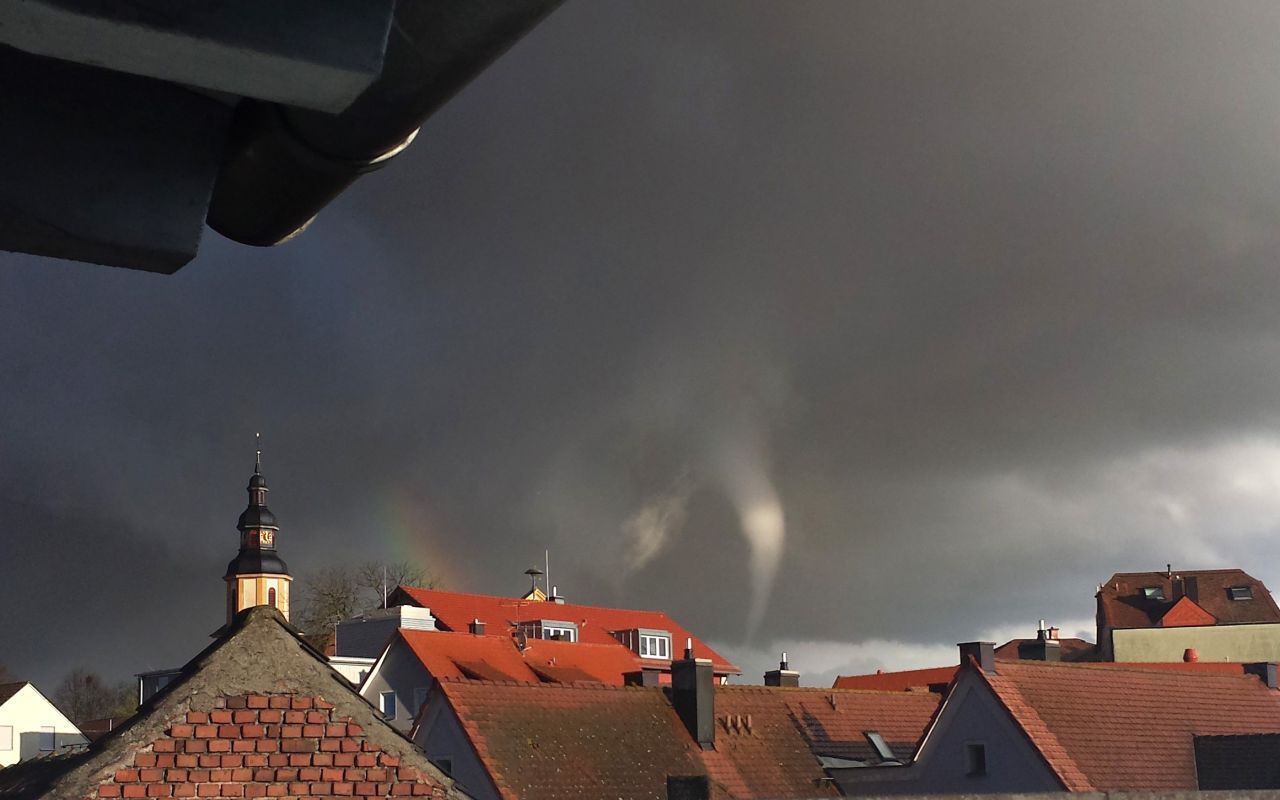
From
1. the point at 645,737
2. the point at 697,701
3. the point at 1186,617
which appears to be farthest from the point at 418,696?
the point at 1186,617

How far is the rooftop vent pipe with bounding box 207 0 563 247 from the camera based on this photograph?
2.11 m

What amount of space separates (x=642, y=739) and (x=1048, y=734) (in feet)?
30.6

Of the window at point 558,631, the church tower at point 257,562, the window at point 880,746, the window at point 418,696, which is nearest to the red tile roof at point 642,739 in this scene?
the window at point 880,746

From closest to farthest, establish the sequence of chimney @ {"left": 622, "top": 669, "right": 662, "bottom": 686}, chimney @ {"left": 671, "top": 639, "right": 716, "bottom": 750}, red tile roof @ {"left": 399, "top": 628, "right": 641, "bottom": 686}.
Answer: chimney @ {"left": 671, "top": 639, "right": 716, "bottom": 750}
chimney @ {"left": 622, "top": 669, "right": 662, "bottom": 686}
red tile roof @ {"left": 399, "top": 628, "right": 641, "bottom": 686}

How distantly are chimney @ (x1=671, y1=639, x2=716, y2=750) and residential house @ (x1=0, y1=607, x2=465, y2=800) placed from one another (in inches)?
1087

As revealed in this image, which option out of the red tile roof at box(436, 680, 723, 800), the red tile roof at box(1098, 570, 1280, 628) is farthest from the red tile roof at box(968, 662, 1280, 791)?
the red tile roof at box(1098, 570, 1280, 628)

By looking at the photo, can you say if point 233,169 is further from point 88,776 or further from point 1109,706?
point 1109,706

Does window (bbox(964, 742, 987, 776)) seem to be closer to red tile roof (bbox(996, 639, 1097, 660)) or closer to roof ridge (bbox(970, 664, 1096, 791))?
roof ridge (bbox(970, 664, 1096, 791))

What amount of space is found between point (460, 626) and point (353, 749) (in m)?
70.1

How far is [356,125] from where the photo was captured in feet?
7.82

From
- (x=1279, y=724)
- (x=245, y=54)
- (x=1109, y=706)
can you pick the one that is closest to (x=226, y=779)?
(x=245, y=54)

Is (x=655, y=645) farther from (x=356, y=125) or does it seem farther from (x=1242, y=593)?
(x=356, y=125)

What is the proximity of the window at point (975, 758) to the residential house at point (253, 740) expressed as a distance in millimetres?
28123

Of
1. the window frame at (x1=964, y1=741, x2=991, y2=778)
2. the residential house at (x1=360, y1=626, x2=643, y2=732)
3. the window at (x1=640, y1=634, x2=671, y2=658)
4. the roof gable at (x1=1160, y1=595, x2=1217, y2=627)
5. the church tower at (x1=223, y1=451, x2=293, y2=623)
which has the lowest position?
the window frame at (x1=964, y1=741, x2=991, y2=778)
